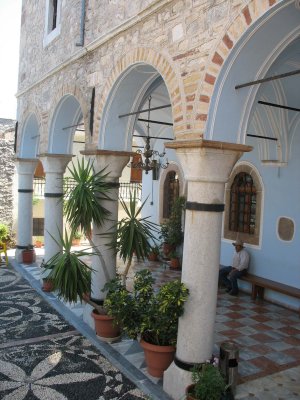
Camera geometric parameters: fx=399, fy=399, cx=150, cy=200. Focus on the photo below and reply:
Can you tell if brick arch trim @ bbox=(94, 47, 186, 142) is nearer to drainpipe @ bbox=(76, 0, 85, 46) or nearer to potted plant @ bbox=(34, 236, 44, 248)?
drainpipe @ bbox=(76, 0, 85, 46)

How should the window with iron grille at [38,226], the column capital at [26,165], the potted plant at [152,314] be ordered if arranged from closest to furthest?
the potted plant at [152,314] < the column capital at [26,165] < the window with iron grille at [38,226]

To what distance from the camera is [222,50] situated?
149 inches

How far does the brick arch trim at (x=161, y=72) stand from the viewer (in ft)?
14.1

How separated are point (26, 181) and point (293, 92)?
280 inches

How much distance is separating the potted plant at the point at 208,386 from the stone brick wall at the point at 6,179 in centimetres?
1118

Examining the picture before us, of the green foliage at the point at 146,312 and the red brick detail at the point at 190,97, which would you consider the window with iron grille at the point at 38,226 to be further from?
the red brick detail at the point at 190,97

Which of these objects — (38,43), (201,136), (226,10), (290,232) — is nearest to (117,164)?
(201,136)

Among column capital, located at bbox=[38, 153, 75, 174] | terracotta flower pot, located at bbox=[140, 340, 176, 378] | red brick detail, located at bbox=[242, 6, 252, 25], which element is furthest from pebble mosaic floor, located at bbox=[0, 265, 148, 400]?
red brick detail, located at bbox=[242, 6, 252, 25]

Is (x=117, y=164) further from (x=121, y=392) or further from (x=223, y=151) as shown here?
A: (x=121, y=392)

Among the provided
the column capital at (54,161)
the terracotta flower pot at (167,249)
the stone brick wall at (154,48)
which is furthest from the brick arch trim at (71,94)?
the terracotta flower pot at (167,249)

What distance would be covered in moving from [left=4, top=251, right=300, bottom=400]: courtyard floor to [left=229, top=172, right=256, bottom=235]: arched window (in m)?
1.49

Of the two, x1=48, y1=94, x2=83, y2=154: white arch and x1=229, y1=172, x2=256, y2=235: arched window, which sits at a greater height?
x1=48, y1=94, x2=83, y2=154: white arch

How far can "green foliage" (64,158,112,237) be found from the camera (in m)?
5.59

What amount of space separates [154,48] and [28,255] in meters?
7.62
